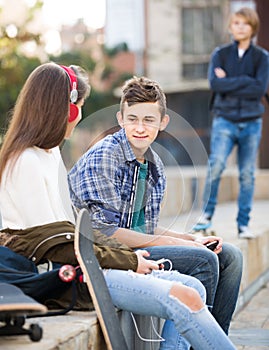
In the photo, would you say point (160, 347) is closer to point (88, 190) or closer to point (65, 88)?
point (88, 190)

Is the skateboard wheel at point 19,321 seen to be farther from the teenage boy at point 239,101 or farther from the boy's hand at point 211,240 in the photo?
the teenage boy at point 239,101

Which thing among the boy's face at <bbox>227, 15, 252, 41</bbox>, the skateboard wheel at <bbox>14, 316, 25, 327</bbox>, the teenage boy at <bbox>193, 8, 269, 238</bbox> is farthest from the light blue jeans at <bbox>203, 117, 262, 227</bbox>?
the skateboard wheel at <bbox>14, 316, 25, 327</bbox>

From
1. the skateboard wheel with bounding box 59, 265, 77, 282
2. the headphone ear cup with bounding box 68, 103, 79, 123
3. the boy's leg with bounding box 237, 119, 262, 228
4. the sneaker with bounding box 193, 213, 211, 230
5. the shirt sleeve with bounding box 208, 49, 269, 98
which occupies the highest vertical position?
the headphone ear cup with bounding box 68, 103, 79, 123

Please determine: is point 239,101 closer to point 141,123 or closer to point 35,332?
point 141,123

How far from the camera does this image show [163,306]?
2930mm

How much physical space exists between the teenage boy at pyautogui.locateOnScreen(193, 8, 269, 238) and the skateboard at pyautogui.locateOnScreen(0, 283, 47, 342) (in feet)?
10.7

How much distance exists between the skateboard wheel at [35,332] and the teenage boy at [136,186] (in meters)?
0.73

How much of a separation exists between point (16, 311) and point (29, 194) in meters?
0.62

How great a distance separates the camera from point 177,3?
2397cm

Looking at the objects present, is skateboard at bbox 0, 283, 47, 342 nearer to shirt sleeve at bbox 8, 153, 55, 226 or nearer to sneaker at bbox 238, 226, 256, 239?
shirt sleeve at bbox 8, 153, 55, 226

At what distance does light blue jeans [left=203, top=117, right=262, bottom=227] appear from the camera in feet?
19.5

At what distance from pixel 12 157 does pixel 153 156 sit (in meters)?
0.70

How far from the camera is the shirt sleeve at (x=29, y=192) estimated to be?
3039mm

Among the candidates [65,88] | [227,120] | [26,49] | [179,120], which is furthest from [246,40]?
[26,49]
